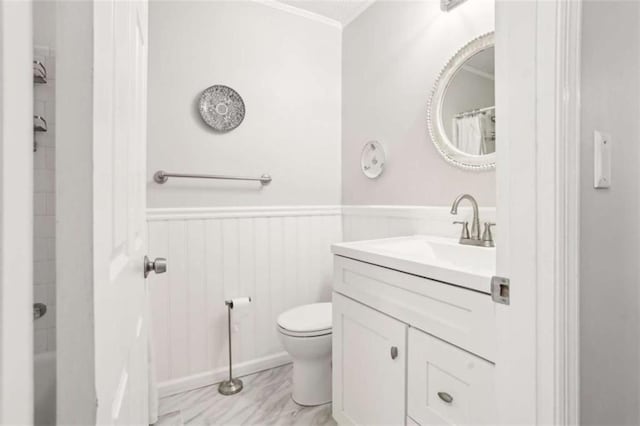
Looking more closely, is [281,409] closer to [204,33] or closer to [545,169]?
[545,169]

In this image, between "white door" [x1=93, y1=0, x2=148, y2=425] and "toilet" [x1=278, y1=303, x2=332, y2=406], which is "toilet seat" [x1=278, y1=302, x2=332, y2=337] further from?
"white door" [x1=93, y1=0, x2=148, y2=425]

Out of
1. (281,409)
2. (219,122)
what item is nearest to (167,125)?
(219,122)

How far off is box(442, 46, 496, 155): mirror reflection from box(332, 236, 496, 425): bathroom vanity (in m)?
0.49

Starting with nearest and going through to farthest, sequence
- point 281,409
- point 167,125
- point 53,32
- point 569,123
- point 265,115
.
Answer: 1. point 53,32
2. point 569,123
3. point 281,409
4. point 167,125
5. point 265,115

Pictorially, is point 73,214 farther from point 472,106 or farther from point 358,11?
point 358,11

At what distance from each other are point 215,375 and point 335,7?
8.03ft

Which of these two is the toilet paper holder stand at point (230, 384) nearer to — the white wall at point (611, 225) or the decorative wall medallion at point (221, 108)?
the decorative wall medallion at point (221, 108)

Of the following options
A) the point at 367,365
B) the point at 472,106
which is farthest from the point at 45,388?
the point at 472,106

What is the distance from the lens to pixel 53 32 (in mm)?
360

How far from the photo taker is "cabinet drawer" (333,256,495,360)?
3.12 feet

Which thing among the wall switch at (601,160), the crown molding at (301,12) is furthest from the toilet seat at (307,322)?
the crown molding at (301,12)

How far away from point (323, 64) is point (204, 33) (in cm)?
82

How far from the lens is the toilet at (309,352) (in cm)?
173

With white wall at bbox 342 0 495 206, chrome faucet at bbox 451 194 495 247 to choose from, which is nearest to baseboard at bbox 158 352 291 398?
white wall at bbox 342 0 495 206
